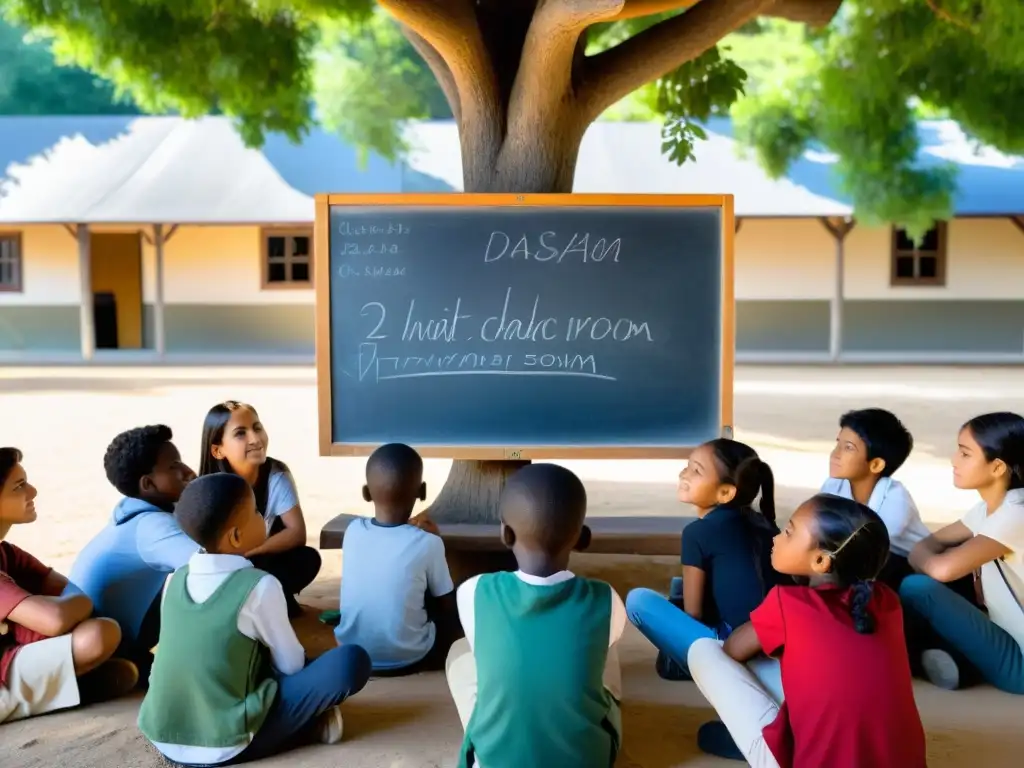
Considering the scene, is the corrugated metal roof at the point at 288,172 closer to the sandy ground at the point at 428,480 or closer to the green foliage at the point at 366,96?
the green foliage at the point at 366,96

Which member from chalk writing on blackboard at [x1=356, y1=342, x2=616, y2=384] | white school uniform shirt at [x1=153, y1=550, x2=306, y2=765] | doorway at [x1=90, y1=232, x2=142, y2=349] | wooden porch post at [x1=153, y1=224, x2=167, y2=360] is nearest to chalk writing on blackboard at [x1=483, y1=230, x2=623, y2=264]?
chalk writing on blackboard at [x1=356, y1=342, x2=616, y2=384]

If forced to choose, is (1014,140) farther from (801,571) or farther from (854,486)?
(801,571)

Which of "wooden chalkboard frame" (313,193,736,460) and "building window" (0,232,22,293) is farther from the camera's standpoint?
"building window" (0,232,22,293)

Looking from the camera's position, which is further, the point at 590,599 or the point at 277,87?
the point at 277,87

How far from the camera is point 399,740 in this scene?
317 cm

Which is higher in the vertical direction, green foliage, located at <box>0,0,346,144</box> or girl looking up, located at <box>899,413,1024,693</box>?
green foliage, located at <box>0,0,346,144</box>

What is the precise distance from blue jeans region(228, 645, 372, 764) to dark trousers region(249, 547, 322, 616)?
1.21 metres

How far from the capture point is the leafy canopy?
22.5 ft

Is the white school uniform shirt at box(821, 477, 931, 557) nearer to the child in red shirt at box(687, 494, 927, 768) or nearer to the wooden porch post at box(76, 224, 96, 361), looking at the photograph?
the child in red shirt at box(687, 494, 927, 768)

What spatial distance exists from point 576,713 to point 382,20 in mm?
18862

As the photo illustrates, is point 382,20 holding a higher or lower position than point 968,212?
higher

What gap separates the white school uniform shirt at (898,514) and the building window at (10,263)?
18.2 m

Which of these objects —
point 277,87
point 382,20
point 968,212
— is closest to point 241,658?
point 277,87

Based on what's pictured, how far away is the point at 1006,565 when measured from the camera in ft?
11.3
